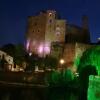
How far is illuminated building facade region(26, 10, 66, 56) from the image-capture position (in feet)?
151

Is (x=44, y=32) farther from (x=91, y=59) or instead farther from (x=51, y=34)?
(x=91, y=59)

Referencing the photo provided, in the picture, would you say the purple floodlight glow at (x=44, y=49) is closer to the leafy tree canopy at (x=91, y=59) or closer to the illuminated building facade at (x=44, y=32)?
the illuminated building facade at (x=44, y=32)

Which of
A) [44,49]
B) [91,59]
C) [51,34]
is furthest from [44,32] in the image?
[91,59]

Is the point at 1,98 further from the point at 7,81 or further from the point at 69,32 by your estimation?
the point at 69,32

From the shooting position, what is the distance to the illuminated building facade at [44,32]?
4604cm

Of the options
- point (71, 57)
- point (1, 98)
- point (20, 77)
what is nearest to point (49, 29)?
point (71, 57)

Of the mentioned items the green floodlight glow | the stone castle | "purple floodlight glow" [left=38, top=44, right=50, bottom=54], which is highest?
the stone castle

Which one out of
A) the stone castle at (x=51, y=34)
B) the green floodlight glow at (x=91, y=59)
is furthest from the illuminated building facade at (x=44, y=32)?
the green floodlight glow at (x=91, y=59)

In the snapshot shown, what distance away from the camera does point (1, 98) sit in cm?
2134

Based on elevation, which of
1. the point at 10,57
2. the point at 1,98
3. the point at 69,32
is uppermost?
the point at 69,32

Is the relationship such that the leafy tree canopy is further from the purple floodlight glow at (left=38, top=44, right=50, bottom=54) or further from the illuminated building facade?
the illuminated building facade

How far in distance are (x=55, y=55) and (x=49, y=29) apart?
Result: 498 centimetres

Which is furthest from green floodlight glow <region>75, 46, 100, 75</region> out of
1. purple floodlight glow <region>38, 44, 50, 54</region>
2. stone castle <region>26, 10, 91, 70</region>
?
purple floodlight glow <region>38, 44, 50, 54</region>

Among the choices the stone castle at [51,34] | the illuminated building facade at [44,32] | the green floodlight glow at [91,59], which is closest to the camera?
the green floodlight glow at [91,59]
